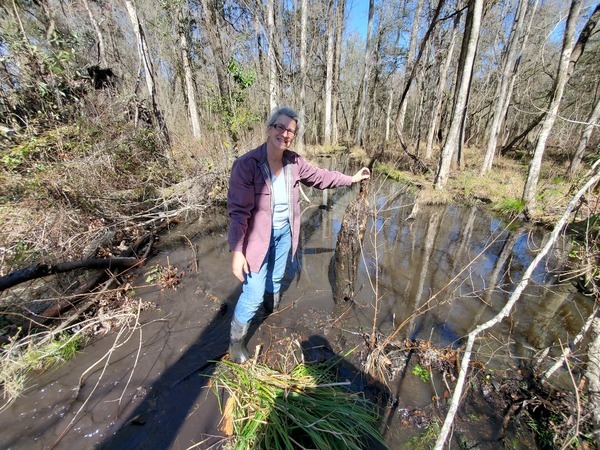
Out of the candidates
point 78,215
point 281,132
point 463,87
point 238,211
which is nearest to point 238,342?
point 238,211

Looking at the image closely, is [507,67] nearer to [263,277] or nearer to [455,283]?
[455,283]

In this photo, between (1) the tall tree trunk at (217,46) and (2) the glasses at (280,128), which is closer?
(2) the glasses at (280,128)

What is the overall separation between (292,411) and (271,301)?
1334 millimetres

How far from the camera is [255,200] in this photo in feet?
6.77

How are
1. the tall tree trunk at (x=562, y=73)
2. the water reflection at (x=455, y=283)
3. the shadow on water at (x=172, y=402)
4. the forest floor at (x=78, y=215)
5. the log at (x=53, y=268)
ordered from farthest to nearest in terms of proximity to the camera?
the tall tree trunk at (x=562, y=73)
the water reflection at (x=455, y=283)
the forest floor at (x=78, y=215)
the log at (x=53, y=268)
the shadow on water at (x=172, y=402)

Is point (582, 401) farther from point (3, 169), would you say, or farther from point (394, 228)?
point (3, 169)

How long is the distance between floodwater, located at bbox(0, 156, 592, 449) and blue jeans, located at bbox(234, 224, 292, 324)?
597mm

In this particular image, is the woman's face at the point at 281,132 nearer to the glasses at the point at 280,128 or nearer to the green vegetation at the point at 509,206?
the glasses at the point at 280,128

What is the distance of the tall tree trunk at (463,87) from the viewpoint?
6.82 meters

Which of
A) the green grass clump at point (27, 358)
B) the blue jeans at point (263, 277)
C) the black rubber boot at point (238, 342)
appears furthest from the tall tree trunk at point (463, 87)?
the green grass clump at point (27, 358)

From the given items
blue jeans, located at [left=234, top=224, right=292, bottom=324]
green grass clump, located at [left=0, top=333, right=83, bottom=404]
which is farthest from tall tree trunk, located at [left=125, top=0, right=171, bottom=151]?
blue jeans, located at [left=234, top=224, right=292, bottom=324]

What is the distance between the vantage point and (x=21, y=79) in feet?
14.0

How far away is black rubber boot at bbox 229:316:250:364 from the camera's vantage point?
2309 mm

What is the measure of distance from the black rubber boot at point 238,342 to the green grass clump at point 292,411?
0.44ft
